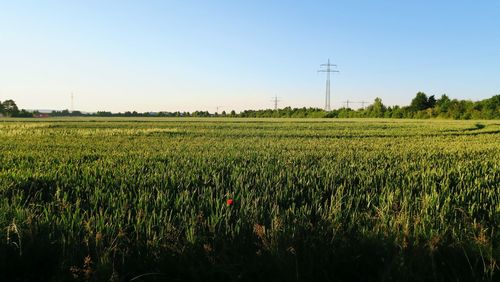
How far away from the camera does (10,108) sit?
8544 centimetres

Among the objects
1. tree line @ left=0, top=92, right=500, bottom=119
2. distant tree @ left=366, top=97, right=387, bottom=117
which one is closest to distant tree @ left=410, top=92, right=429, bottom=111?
tree line @ left=0, top=92, right=500, bottom=119

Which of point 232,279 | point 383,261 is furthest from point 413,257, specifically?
point 232,279

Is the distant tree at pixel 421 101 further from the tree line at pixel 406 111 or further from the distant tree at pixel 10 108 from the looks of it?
the distant tree at pixel 10 108

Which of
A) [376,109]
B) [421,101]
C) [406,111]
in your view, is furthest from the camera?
[421,101]

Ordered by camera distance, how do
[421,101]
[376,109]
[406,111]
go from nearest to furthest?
[406,111] → [376,109] → [421,101]

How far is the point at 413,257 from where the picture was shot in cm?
295

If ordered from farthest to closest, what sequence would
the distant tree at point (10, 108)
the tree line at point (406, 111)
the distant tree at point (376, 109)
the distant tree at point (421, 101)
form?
the distant tree at point (421, 101) < the distant tree at point (376, 109) < the distant tree at point (10, 108) < the tree line at point (406, 111)

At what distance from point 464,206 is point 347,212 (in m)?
1.74

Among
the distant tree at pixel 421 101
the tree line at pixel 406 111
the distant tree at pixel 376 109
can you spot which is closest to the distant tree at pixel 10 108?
the tree line at pixel 406 111

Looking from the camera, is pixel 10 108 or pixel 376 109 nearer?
pixel 10 108

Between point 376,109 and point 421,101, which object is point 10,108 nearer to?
point 376,109

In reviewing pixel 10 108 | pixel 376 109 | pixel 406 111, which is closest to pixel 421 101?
pixel 376 109

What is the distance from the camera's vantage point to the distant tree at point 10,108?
84438 mm

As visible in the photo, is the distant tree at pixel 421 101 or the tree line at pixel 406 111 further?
the distant tree at pixel 421 101
